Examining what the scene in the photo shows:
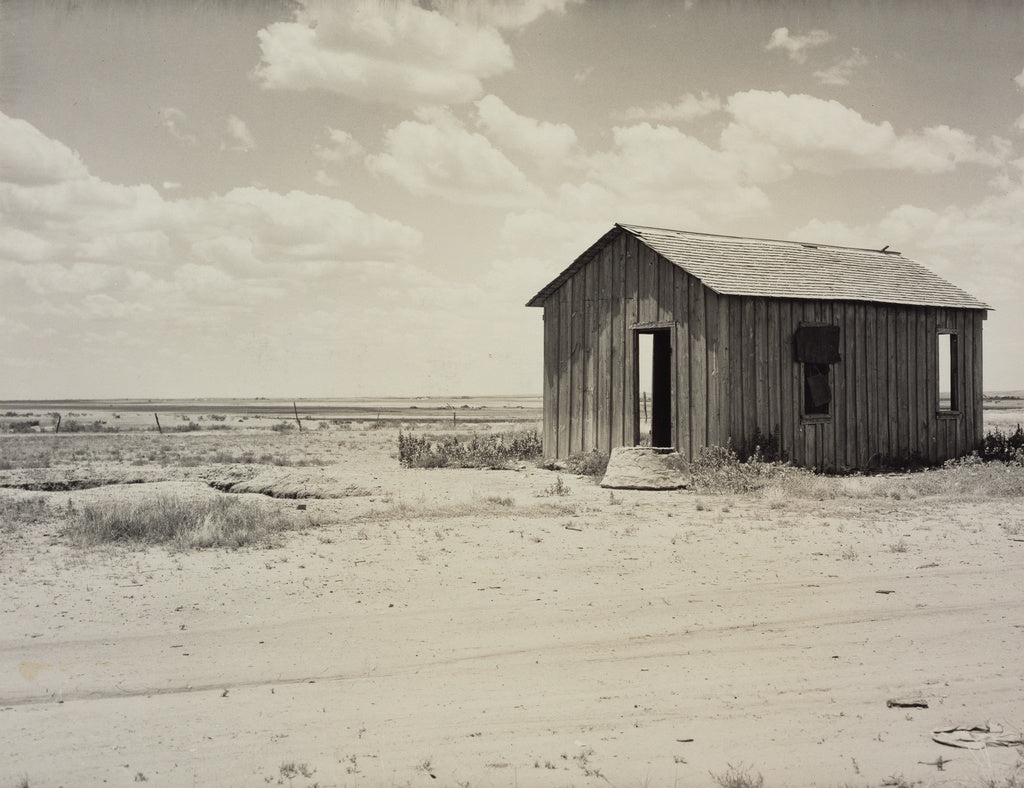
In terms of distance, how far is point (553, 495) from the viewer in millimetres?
14867

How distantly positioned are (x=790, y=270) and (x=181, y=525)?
1292 cm

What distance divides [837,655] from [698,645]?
39.3 inches

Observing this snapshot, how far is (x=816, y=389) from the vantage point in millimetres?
17344

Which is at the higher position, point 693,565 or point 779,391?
point 779,391

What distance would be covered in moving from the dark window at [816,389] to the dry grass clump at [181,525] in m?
10.3

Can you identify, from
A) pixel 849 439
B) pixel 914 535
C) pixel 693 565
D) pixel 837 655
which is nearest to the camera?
pixel 837 655

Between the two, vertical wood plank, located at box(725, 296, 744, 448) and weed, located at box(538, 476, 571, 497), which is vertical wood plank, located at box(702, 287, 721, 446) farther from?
weed, located at box(538, 476, 571, 497)

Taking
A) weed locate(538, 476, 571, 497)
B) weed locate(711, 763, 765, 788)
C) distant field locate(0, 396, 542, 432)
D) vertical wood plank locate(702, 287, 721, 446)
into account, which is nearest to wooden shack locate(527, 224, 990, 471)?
vertical wood plank locate(702, 287, 721, 446)

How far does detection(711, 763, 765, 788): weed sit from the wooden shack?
11.8 meters

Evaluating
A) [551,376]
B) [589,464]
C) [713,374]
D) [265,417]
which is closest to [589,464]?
[589,464]

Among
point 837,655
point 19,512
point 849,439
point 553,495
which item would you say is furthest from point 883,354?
point 19,512

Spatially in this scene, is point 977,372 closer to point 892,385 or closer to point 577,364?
point 892,385

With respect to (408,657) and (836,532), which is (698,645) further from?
(836,532)

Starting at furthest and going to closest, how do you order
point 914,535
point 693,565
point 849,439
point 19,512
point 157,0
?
point 849,439
point 19,512
point 914,535
point 693,565
point 157,0
